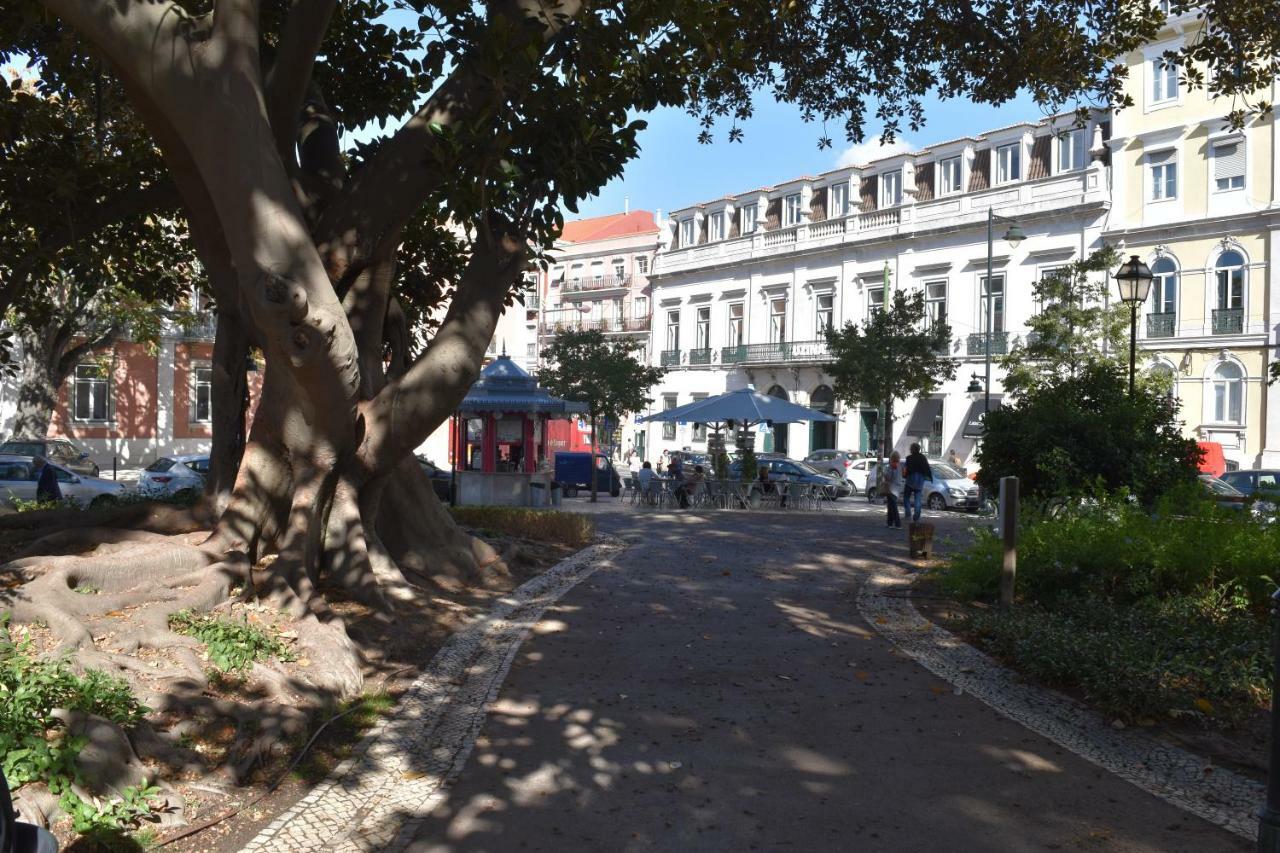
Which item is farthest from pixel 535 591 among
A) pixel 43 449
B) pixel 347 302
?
pixel 43 449

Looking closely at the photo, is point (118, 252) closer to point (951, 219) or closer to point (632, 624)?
point (632, 624)

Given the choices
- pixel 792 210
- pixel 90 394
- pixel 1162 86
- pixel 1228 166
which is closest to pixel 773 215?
pixel 792 210

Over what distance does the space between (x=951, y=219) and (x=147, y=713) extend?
130ft

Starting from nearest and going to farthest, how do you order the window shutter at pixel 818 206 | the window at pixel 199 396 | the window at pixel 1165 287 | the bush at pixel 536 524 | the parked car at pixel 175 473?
the bush at pixel 536 524, the parked car at pixel 175 473, the window at pixel 1165 287, the window at pixel 199 396, the window shutter at pixel 818 206

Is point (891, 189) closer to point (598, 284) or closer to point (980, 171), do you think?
point (980, 171)

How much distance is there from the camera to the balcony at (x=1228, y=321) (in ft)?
113

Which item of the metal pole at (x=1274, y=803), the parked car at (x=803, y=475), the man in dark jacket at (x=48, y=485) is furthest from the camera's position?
the parked car at (x=803, y=475)

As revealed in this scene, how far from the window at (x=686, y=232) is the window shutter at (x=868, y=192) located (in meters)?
10.7

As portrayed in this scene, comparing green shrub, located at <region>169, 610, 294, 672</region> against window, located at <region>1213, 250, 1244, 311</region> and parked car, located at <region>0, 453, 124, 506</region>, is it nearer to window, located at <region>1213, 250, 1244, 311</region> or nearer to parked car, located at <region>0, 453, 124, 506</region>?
parked car, located at <region>0, 453, 124, 506</region>

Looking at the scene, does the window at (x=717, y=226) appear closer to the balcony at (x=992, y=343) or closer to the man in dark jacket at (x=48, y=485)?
the balcony at (x=992, y=343)

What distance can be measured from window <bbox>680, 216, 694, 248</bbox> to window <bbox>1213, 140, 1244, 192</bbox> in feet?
82.5

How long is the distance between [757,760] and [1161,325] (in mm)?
34742

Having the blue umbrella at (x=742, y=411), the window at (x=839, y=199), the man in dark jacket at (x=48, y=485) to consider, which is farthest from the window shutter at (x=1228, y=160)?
the man in dark jacket at (x=48, y=485)

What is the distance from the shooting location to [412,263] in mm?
14680
